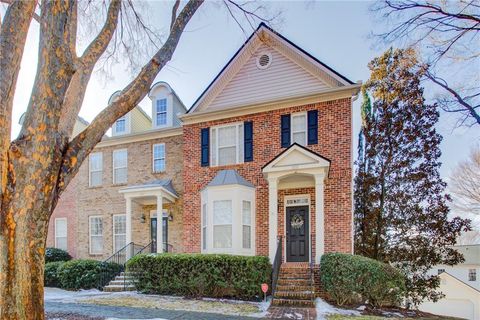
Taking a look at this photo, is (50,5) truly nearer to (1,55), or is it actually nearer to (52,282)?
(1,55)

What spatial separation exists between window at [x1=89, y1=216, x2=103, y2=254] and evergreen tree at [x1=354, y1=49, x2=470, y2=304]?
1115 centimetres

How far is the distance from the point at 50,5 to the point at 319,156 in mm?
8291

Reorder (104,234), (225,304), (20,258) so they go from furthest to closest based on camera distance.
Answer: (104,234)
(225,304)
(20,258)

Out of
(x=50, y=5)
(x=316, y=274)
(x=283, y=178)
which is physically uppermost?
(x=50, y=5)

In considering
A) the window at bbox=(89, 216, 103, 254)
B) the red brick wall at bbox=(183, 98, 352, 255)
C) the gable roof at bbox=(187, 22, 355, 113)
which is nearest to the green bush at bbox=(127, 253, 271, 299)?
the red brick wall at bbox=(183, 98, 352, 255)

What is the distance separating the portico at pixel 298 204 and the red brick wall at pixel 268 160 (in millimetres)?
444

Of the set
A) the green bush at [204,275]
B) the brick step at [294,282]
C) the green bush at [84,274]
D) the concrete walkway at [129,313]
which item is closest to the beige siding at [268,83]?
the green bush at [204,275]

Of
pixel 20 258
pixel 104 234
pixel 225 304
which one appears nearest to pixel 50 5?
pixel 20 258

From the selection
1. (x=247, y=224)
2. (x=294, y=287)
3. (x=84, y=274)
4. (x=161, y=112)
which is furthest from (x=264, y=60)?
(x=84, y=274)

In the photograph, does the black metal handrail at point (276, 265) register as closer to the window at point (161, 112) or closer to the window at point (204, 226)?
the window at point (204, 226)

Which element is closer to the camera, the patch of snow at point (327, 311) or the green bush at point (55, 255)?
the patch of snow at point (327, 311)

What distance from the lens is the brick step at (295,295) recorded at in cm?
978

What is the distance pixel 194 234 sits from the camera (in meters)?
13.5

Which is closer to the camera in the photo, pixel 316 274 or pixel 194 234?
pixel 316 274
